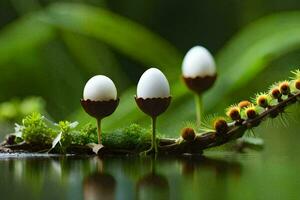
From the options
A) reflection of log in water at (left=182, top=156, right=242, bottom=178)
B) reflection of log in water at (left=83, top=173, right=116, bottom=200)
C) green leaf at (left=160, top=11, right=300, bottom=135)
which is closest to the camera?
reflection of log in water at (left=83, top=173, right=116, bottom=200)

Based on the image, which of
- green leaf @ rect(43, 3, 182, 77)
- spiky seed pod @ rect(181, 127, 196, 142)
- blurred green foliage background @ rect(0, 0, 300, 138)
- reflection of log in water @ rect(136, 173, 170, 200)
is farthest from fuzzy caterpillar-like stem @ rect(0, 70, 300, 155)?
green leaf @ rect(43, 3, 182, 77)

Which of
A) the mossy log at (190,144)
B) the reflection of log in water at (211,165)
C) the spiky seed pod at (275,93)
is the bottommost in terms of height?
the reflection of log in water at (211,165)

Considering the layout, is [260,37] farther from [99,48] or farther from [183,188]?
[183,188]

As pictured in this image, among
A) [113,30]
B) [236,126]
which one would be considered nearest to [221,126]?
[236,126]

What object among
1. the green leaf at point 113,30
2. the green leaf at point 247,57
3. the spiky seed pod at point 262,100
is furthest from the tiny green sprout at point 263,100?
the green leaf at point 113,30

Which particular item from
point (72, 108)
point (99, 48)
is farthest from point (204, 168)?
point (99, 48)

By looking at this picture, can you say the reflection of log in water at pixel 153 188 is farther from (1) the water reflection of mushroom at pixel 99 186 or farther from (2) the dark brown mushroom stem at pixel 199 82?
(2) the dark brown mushroom stem at pixel 199 82

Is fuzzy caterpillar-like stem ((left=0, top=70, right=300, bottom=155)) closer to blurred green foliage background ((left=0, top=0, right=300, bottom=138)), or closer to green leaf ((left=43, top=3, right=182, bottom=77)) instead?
blurred green foliage background ((left=0, top=0, right=300, bottom=138))
